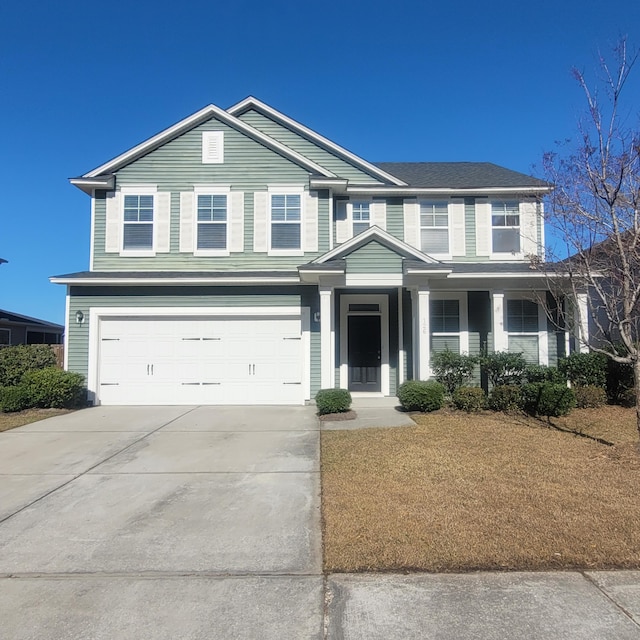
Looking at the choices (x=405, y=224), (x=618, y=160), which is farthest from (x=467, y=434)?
(x=405, y=224)

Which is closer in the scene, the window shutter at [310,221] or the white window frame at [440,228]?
the window shutter at [310,221]

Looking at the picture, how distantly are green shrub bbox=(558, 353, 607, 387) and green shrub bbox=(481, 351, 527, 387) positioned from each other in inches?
51.3

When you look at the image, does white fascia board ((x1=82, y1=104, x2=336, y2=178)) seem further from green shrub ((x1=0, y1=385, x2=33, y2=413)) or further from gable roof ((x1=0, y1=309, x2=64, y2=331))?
gable roof ((x1=0, y1=309, x2=64, y2=331))

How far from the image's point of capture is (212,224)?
1309 centimetres

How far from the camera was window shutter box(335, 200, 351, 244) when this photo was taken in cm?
1380

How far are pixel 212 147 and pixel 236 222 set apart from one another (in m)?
2.23

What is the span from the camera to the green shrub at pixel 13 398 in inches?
442

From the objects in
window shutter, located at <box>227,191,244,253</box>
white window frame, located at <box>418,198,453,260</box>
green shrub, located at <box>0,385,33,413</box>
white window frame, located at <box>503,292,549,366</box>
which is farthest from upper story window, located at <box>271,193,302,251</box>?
green shrub, located at <box>0,385,33,413</box>

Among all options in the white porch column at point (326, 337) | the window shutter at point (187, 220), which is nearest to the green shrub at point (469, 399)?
the white porch column at point (326, 337)

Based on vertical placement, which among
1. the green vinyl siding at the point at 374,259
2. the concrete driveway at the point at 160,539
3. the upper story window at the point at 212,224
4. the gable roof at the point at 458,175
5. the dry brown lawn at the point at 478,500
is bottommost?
the concrete driveway at the point at 160,539

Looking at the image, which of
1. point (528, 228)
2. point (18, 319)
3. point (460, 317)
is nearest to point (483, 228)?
point (528, 228)

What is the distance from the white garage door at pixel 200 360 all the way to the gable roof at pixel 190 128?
410 cm

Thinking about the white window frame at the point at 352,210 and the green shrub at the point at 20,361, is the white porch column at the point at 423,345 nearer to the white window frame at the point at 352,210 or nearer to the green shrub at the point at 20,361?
the white window frame at the point at 352,210

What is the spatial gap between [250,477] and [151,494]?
1211mm
